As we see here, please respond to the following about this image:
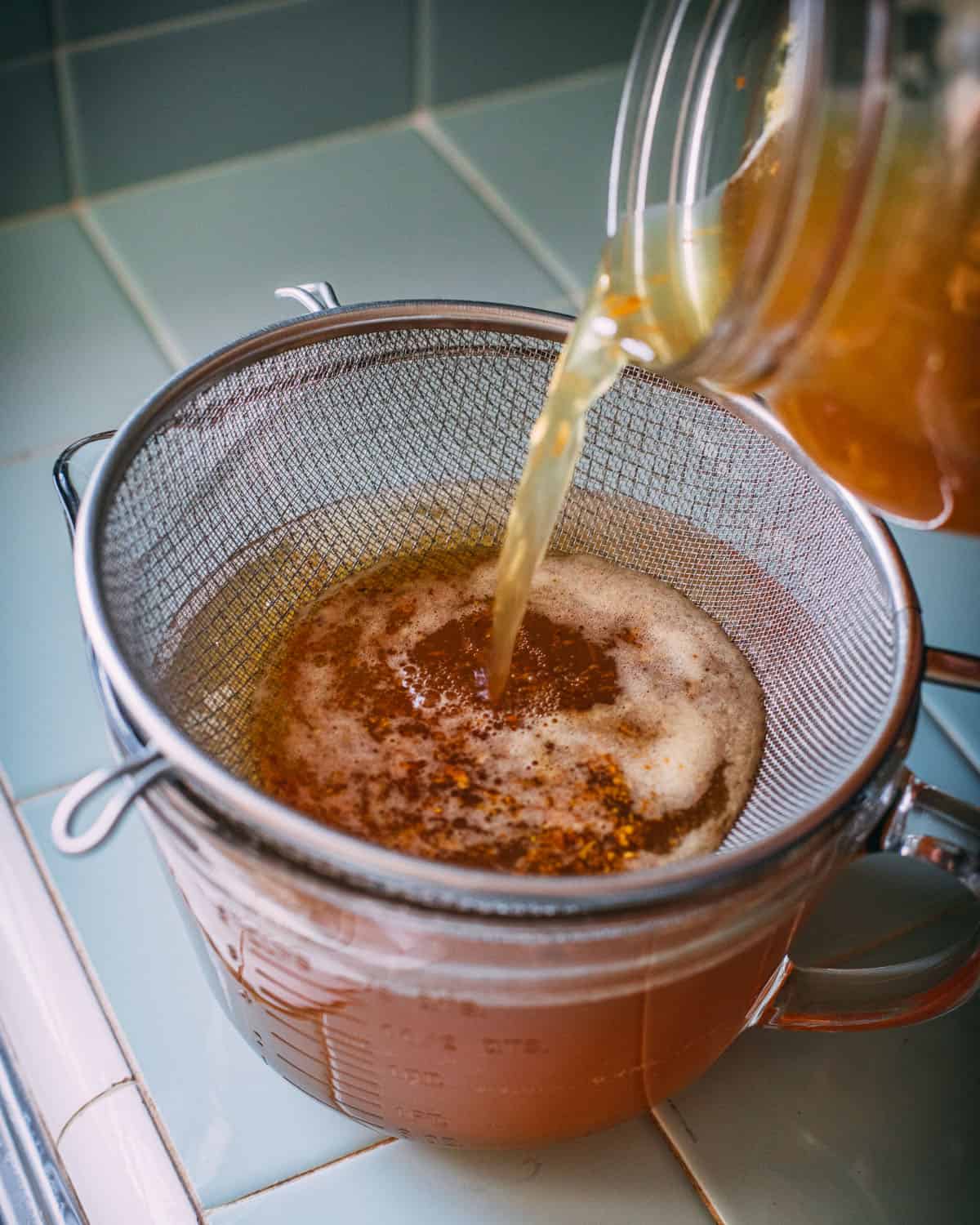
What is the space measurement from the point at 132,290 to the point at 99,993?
74 centimetres

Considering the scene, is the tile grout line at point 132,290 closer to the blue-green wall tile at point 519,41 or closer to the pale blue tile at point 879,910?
the blue-green wall tile at point 519,41

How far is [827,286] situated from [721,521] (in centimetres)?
42

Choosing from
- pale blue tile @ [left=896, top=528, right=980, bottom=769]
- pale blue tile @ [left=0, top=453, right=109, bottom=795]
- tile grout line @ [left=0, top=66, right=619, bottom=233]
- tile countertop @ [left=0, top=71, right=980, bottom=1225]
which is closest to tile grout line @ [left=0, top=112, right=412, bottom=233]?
tile grout line @ [left=0, top=66, right=619, bottom=233]

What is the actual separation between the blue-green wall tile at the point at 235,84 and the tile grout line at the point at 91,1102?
0.93 metres

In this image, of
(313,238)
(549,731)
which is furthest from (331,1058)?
(313,238)

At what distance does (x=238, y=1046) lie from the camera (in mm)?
875

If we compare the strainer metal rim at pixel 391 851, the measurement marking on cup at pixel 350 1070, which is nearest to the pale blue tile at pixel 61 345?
the strainer metal rim at pixel 391 851

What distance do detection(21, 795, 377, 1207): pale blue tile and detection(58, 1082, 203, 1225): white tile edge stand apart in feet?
0.04

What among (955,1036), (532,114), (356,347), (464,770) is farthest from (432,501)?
(532,114)

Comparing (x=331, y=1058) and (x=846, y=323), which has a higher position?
(x=846, y=323)

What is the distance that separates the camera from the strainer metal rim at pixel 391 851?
1.85 feet

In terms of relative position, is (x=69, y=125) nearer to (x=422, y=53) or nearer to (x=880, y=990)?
(x=422, y=53)

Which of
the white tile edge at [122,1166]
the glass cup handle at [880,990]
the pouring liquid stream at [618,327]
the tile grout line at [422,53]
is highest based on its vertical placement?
the tile grout line at [422,53]

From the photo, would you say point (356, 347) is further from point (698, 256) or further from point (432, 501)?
point (698, 256)
